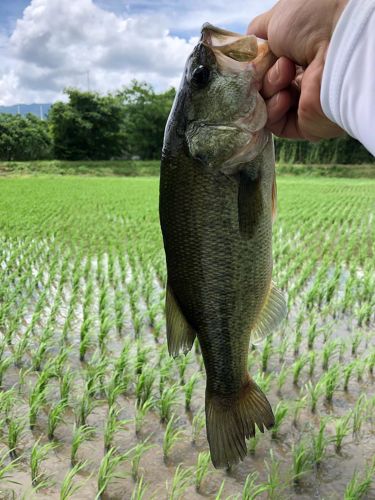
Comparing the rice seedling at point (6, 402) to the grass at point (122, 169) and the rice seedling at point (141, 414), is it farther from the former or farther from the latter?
the grass at point (122, 169)

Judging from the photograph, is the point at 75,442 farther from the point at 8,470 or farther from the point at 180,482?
the point at 180,482

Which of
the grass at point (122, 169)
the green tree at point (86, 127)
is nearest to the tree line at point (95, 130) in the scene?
the green tree at point (86, 127)

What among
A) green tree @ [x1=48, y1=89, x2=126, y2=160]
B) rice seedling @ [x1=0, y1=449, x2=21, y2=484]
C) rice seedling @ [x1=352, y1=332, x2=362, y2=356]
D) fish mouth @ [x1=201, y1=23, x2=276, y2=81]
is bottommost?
rice seedling @ [x1=0, y1=449, x2=21, y2=484]

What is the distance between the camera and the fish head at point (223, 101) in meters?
1.37

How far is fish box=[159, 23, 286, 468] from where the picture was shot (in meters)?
1.38

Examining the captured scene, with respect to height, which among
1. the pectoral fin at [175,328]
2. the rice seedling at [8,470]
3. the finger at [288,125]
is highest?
the finger at [288,125]

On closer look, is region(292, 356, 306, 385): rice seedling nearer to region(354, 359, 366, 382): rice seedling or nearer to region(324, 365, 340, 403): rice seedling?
region(324, 365, 340, 403): rice seedling

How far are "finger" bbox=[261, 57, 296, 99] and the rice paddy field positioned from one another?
1.89 metres

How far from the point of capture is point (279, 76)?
1438 mm

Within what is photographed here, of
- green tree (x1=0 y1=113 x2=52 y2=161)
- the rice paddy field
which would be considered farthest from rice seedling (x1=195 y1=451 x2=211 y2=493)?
green tree (x1=0 y1=113 x2=52 y2=161)

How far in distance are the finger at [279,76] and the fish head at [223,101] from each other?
58mm

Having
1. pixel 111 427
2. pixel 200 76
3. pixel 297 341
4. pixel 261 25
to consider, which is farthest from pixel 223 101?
pixel 297 341

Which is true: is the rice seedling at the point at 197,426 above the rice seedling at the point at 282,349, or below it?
below

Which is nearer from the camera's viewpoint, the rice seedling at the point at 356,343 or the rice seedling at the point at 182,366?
the rice seedling at the point at 182,366
